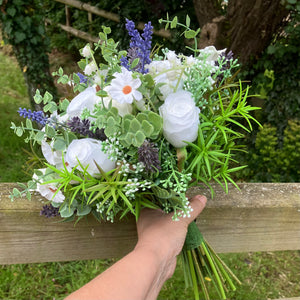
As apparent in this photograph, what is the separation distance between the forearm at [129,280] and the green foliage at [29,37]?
2846 millimetres

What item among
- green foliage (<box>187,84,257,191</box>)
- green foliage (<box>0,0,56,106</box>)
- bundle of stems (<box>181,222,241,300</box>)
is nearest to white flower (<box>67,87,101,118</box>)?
green foliage (<box>187,84,257,191</box>)

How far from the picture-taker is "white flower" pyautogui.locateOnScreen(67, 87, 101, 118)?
0.80 metres

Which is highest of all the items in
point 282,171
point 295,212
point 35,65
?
point 295,212

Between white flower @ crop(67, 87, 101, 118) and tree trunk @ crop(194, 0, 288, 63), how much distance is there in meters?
2.35

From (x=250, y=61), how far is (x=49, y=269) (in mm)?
2469

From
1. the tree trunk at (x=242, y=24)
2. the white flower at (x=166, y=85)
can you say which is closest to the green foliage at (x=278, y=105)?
the tree trunk at (x=242, y=24)

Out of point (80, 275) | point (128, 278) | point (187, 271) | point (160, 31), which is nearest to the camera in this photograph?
point (128, 278)

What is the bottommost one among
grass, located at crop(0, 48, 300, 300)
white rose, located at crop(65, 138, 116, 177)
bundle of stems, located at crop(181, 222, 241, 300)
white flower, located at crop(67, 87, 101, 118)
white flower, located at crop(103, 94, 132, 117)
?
grass, located at crop(0, 48, 300, 300)

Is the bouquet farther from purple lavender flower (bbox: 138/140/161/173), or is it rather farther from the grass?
the grass

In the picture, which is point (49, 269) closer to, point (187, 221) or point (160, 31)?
point (187, 221)

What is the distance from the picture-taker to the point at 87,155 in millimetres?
741

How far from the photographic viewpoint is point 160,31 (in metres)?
3.92

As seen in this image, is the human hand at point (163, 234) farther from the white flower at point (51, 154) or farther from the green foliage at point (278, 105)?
the green foliage at point (278, 105)

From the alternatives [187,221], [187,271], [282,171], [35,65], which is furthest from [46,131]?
[35,65]
